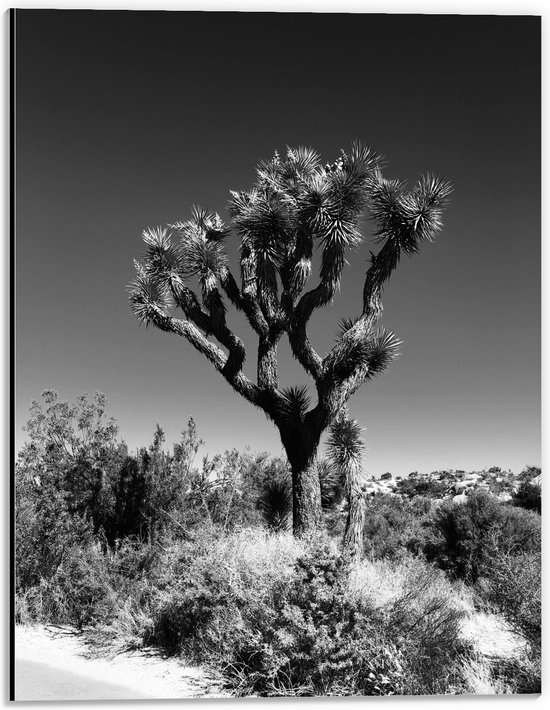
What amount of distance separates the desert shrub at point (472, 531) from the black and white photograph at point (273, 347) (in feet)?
0.13

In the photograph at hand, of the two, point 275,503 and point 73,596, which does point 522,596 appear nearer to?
point 275,503

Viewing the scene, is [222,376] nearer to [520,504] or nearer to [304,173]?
[304,173]

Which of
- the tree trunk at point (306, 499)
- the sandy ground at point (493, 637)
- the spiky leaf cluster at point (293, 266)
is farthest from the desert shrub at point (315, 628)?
the spiky leaf cluster at point (293, 266)

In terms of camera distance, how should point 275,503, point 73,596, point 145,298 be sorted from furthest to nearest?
point 275,503 < point 145,298 < point 73,596

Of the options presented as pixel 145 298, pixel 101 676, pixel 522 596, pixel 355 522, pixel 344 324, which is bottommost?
pixel 101 676

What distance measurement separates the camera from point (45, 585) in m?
5.46

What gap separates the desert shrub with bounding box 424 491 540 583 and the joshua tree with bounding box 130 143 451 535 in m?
1.74

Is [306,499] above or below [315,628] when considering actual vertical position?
above

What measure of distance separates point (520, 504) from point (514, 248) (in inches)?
116

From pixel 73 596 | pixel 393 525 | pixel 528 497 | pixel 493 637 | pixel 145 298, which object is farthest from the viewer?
pixel 393 525

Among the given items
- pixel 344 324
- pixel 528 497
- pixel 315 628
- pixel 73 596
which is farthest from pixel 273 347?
pixel 315 628

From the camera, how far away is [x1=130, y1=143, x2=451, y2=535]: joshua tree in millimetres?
6320

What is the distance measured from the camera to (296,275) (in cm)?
666

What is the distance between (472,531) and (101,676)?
173 inches
